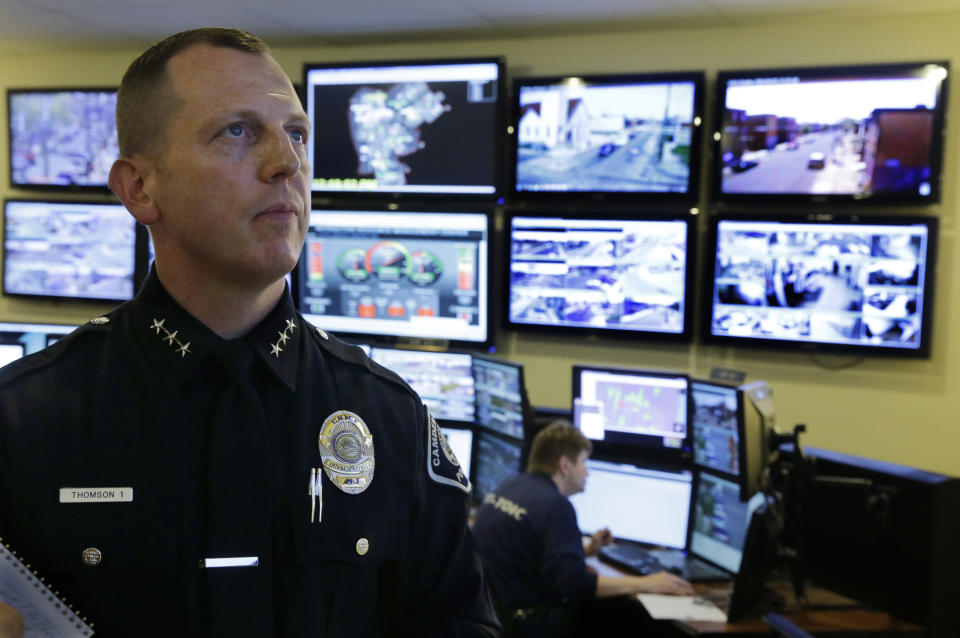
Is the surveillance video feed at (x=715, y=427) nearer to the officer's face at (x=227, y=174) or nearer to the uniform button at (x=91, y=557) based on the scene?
the officer's face at (x=227, y=174)

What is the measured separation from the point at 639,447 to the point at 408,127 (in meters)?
2.09

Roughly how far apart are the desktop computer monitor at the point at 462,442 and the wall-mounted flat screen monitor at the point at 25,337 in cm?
152

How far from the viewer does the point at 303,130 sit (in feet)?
3.27

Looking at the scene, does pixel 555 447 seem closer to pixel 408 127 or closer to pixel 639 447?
pixel 639 447

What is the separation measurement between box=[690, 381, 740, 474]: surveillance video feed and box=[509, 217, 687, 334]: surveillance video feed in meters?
1.16

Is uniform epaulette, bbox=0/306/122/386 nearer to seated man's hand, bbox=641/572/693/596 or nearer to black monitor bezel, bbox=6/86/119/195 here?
seated man's hand, bbox=641/572/693/596

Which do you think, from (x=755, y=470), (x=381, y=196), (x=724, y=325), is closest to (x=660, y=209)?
(x=724, y=325)

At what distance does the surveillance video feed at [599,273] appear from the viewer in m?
3.99

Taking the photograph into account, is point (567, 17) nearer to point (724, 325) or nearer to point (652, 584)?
point (724, 325)

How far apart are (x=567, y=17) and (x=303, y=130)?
3.18 m

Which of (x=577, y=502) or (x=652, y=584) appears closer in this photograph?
(x=652, y=584)

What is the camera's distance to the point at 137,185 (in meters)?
0.95

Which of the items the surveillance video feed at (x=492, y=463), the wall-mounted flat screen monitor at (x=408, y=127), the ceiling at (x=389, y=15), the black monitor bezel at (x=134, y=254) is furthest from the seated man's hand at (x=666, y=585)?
the black monitor bezel at (x=134, y=254)

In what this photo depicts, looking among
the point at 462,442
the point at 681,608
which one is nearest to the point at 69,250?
the point at 462,442
